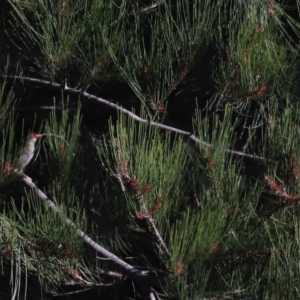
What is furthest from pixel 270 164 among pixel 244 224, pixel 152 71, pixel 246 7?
pixel 246 7

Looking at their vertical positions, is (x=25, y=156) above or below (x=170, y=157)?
below

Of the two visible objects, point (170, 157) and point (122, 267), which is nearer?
point (170, 157)

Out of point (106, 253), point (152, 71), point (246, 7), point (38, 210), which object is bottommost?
point (106, 253)

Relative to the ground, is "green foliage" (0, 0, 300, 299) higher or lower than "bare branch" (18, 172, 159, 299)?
higher

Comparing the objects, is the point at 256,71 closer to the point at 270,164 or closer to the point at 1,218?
the point at 270,164

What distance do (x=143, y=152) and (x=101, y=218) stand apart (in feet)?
1.33

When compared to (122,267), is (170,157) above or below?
above

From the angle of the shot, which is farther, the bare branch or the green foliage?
the bare branch

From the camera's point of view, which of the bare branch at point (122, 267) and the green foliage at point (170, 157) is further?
the bare branch at point (122, 267)

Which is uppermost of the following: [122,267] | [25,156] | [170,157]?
[170,157]

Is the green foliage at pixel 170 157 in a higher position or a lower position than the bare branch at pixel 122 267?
higher

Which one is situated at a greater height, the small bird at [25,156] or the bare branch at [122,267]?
the small bird at [25,156]

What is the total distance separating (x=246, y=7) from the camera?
2324 millimetres

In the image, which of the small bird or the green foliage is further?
the small bird
